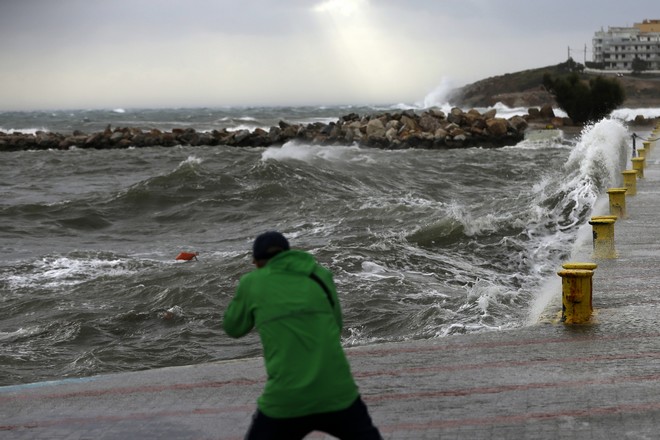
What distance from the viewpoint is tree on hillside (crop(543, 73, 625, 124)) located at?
171 feet

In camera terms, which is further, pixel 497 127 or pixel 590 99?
A: pixel 590 99

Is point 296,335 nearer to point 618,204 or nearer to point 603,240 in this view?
point 603,240

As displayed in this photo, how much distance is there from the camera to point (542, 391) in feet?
20.2

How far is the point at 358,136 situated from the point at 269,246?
39069 mm

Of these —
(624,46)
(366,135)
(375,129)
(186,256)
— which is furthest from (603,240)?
(624,46)

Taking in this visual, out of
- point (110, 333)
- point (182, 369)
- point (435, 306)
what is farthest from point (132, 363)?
point (435, 306)

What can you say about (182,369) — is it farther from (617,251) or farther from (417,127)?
(417,127)

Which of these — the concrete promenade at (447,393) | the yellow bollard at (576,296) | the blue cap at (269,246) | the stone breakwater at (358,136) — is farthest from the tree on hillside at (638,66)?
the blue cap at (269,246)

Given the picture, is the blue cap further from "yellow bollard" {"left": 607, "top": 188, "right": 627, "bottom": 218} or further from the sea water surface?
"yellow bollard" {"left": 607, "top": 188, "right": 627, "bottom": 218}

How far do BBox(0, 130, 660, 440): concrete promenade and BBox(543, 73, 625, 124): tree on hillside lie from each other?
150ft

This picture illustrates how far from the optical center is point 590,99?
5225cm

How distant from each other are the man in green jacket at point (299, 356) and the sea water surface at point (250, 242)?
467 centimetres

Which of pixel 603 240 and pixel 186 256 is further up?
pixel 603 240

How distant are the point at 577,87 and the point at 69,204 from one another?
3647cm
